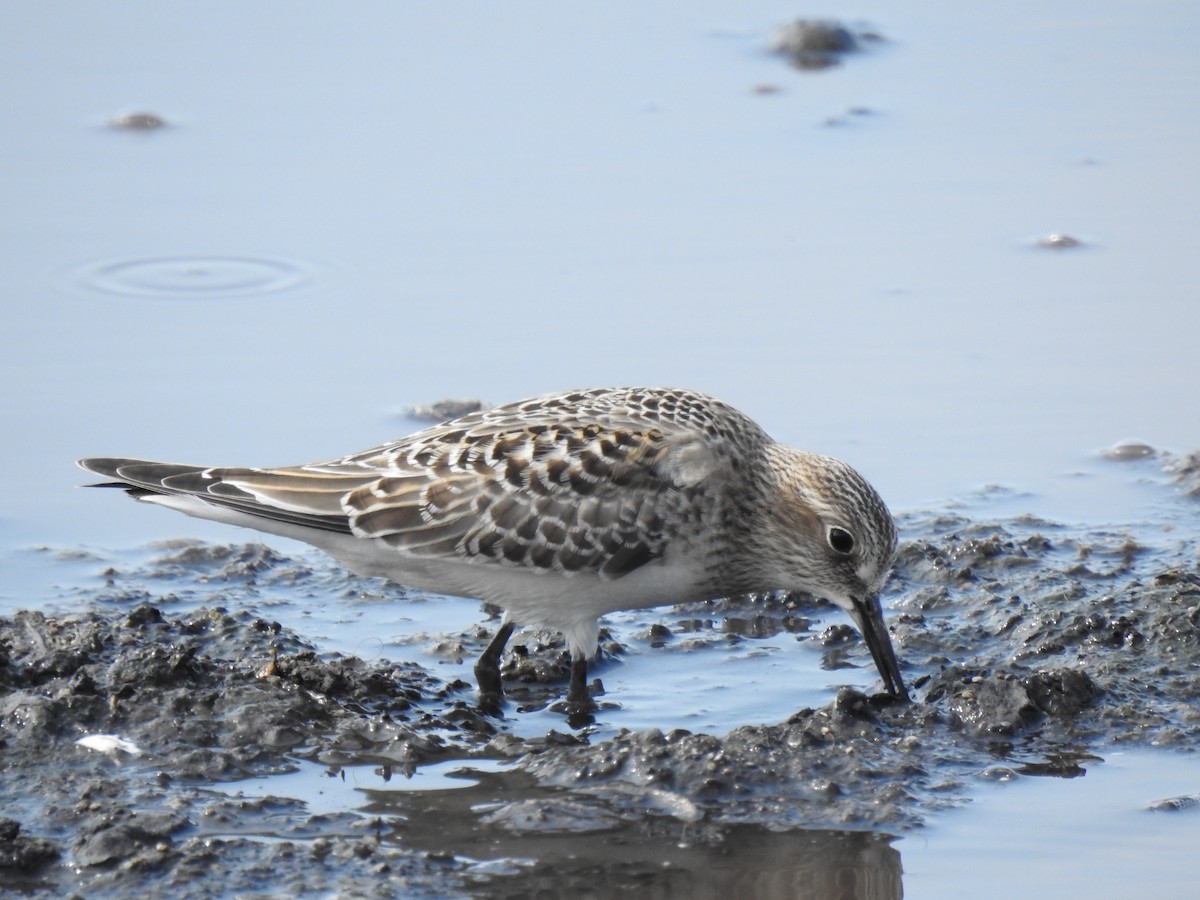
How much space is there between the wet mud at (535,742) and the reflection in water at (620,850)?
0.01 meters

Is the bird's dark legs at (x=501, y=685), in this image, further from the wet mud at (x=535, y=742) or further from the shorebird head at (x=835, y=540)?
the shorebird head at (x=835, y=540)

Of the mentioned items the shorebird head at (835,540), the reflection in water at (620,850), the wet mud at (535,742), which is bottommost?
the reflection in water at (620,850)

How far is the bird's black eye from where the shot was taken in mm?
7883

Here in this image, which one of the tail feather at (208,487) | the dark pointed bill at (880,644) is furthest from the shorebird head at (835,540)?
the tail feather at (208,487)

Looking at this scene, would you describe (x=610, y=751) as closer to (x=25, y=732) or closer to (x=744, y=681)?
(x=744, y=681)

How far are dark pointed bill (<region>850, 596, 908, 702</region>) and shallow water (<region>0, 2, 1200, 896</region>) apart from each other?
0.29 meters

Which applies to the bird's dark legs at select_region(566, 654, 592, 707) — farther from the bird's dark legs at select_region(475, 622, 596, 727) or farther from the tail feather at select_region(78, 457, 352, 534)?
the tail feather at select_region(78, 457, 352, 534)

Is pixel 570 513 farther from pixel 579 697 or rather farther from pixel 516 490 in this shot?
pixel 579 697

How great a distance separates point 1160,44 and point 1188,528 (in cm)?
566

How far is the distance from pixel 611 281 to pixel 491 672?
3.39 metres

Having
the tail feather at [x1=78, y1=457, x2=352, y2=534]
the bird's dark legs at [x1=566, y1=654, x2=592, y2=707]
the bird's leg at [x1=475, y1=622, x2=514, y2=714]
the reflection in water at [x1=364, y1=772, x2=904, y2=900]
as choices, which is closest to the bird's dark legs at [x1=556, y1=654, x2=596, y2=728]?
the bird's dark legs at [x1=566, y1=654, x2=592, y2=707]

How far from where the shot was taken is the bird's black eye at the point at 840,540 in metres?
7.88

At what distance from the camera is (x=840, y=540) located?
26.0ft

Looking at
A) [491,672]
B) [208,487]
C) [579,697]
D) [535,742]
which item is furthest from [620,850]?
[208,487]
